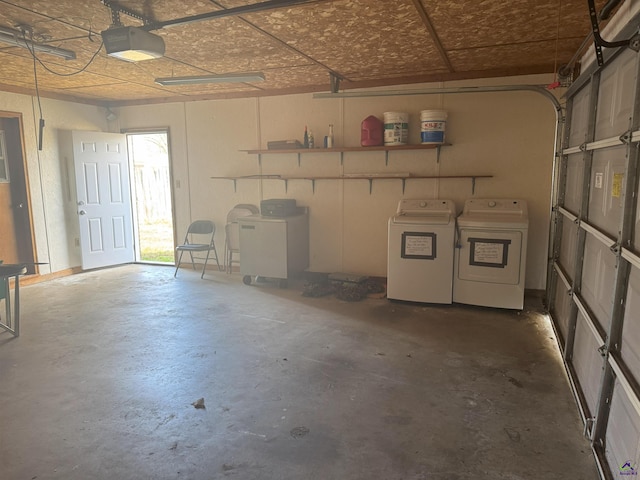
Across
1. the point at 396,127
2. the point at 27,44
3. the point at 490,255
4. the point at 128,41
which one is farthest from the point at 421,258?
the point at 27,44

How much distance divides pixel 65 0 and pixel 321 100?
3.12 metres

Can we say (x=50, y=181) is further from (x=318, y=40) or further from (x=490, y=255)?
(x=490, y=255)

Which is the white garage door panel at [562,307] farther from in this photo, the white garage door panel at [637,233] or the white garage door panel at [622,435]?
the white garage door panel at [637,233]

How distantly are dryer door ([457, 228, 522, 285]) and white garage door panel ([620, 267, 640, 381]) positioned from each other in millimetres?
2194

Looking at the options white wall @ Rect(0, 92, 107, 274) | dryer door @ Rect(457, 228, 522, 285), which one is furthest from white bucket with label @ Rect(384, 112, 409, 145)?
white wall @ Rect(0, 92, 107, 274)

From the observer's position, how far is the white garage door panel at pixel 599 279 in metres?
2.18

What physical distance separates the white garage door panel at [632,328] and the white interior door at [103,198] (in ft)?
20.2

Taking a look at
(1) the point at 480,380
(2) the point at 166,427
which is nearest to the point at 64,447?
(2) the point at 166,427

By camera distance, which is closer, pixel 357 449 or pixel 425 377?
pixel 357 449

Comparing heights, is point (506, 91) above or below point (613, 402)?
above

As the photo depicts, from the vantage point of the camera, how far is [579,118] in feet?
10.9

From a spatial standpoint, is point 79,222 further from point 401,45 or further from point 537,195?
point 537,195

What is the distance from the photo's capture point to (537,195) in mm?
4508

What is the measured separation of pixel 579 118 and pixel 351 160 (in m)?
2.51
